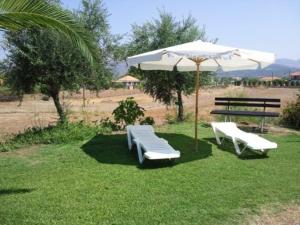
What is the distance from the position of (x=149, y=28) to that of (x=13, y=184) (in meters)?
11.1

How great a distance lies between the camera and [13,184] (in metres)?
6.96

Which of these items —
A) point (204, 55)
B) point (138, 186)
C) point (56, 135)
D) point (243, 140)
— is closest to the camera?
point (138, 186)

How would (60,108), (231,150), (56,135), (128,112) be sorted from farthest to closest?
(60,108) < (128,112) < (56,135) < (231,150)

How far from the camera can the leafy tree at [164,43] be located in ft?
52.1

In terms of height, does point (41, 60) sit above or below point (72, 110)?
above

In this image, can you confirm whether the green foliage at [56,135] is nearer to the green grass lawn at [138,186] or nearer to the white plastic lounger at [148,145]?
the green grass lawn at [138,186]

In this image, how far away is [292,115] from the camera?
47.2ft

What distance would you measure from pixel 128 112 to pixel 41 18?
7.17 m

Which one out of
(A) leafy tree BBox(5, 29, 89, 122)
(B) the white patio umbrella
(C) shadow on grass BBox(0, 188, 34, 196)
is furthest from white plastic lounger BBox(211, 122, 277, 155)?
(A) leafy tree BBox(5, 29, 89, 122)

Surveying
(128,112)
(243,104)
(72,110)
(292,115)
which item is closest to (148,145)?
(128,112)

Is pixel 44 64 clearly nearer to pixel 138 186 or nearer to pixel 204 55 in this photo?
pixel 204 55

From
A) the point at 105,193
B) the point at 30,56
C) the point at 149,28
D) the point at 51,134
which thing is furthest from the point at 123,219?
the point at 149,28

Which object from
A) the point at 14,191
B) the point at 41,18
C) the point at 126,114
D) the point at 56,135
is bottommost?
the point at 14,191

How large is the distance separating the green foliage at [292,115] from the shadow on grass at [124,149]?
484cm
